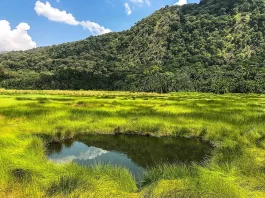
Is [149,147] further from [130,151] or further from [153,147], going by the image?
[130,151]

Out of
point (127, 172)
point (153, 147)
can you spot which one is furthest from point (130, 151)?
point (127, 172)

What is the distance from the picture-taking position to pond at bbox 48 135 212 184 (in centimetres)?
2162

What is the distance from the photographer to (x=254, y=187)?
1334cm

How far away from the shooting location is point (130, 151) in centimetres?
2491

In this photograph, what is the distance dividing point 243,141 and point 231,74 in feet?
440

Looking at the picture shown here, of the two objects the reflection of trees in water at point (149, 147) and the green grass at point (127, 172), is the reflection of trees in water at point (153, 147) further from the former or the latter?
the green grass at point (127, 172)

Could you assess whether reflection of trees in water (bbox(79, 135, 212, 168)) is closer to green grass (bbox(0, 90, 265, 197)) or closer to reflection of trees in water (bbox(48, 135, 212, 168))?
reflection of trees in water (bbox(48, 135, 212, 168))

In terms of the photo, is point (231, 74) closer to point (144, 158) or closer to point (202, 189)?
point (144, 158)

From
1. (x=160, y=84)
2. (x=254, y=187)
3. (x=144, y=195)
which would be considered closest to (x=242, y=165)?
(x=254, y=187)

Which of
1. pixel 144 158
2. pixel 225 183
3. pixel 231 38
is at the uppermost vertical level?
pixel 231 38

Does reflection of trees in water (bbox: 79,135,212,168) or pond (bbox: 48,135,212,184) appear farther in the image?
reflection of trees in water (bbox: 79,135,212,168)

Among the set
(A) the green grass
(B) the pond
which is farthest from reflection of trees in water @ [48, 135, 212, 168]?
(A) the green grass

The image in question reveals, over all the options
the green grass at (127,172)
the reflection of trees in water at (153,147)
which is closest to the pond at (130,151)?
the reflection of trees in water at (153,147)

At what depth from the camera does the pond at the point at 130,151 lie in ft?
70.9
